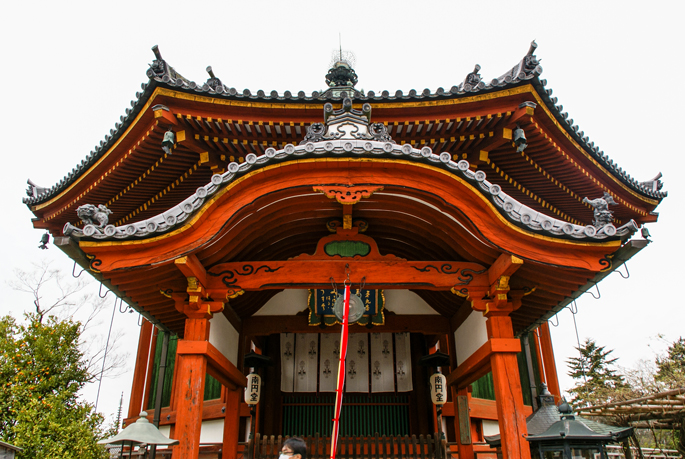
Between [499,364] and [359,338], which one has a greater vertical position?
[359,338]

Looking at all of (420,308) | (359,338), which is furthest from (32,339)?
(420,308)

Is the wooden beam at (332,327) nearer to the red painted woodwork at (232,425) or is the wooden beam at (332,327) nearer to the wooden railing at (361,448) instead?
the red painted woodwork at (232,425)

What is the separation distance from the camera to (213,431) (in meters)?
10.0

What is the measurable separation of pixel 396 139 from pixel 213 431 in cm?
727

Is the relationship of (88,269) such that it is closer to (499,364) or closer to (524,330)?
(499,364)

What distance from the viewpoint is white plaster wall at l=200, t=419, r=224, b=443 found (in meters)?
9.93

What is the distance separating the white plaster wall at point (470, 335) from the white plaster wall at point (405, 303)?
2.33 ft

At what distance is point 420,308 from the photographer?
8.13 meters

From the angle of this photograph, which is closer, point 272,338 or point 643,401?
point 643,401

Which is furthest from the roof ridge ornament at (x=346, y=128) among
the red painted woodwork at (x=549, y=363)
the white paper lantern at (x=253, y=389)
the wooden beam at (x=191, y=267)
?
the red painted woodwork at (x=549, y=363)

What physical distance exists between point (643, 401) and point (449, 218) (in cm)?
575

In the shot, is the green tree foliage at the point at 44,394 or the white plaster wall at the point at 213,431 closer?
the green tree foliage at the point at 44,394

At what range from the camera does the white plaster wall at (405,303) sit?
320 inches

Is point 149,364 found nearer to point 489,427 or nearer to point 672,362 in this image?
point 489,427
